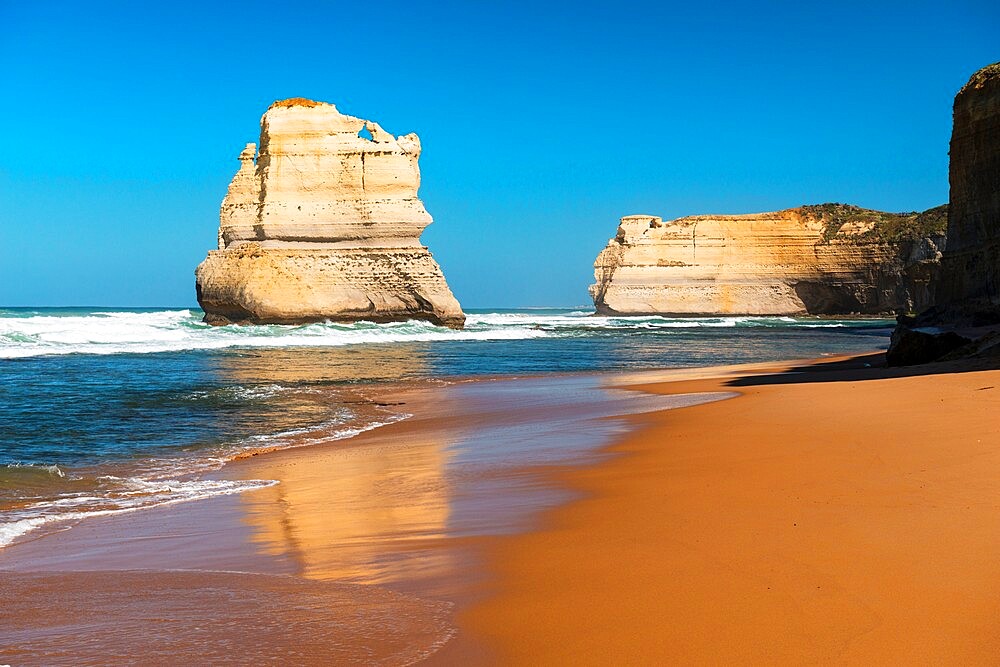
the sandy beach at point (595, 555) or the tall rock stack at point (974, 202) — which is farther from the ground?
the tall rock stack at point (974, 202)

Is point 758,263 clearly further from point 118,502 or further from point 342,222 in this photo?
point 118,502

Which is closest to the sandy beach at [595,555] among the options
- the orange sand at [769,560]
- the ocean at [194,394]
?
the orange sand at [769,560]

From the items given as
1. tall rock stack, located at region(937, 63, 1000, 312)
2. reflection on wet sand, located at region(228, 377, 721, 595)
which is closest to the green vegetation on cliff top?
tall rock stack, located at region(937, 63, 1000, 312)

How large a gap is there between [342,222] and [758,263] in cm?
4798

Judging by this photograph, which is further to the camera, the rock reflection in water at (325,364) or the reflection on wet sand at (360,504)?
the rock reflection in water at (325,364)

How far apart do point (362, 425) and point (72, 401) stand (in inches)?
195

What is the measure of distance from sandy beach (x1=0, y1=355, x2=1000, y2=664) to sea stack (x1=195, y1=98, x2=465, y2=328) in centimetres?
3562

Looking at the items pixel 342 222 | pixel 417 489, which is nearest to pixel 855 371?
pixel 417 489

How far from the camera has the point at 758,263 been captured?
80.5 m

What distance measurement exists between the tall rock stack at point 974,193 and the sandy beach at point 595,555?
23.2 meters

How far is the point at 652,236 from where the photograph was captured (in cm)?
8262

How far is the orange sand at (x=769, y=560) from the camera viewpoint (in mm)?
2799

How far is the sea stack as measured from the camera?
141 feet

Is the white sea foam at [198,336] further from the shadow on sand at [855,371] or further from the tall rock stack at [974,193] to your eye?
the shadow on sand at [855,371]
